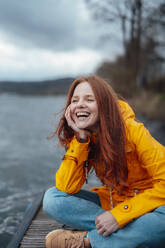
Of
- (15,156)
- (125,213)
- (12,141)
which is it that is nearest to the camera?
(125,213)

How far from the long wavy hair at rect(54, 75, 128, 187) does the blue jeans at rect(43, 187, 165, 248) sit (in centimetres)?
24

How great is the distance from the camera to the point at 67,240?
1630 mm

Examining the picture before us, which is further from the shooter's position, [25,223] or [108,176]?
[25,223]

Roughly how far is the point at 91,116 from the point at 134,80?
13.2 meters

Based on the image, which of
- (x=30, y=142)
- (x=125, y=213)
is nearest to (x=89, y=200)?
(x=125, y=213)

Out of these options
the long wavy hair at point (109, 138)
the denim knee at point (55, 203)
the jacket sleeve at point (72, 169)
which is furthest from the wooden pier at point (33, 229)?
the long wavy hair at point (109, 138)

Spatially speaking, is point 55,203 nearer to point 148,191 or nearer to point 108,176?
point 108,176

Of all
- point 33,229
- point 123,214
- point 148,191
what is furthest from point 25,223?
point 148,191

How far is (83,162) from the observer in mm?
1743

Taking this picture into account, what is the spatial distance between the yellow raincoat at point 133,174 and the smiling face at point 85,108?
0.14m

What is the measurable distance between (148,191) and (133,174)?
22cm

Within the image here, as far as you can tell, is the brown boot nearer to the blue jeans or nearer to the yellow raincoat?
the blue jeans

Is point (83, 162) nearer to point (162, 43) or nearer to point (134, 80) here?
point (162, 43)

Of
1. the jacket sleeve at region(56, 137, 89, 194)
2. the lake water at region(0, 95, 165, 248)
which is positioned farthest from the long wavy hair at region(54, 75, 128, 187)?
the lake water at region(0, 95, 165, 248)
